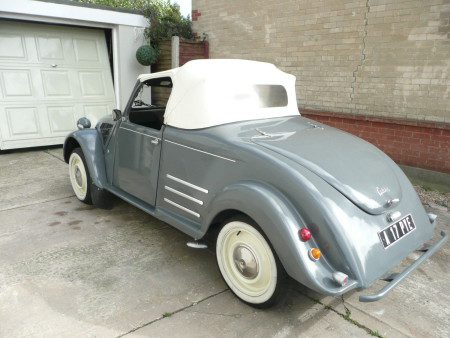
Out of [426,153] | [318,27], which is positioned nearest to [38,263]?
[426,153]

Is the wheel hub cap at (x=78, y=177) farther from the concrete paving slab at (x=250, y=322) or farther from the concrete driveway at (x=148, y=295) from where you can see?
the concrete paving slab at (x=250, y=322)

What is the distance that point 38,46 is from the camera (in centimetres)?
718

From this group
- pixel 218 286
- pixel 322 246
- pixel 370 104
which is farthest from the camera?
pixel 370 104

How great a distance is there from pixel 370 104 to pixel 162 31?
494 centimetres

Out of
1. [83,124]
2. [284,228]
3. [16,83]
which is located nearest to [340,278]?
[284,228]

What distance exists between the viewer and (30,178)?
553 cm

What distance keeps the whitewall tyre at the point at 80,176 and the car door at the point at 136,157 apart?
0.51 m

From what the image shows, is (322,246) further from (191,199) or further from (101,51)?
(101,51)

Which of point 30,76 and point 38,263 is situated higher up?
point 30,76

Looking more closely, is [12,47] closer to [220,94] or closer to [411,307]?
[220,94]

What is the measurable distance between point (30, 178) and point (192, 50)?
4603mm

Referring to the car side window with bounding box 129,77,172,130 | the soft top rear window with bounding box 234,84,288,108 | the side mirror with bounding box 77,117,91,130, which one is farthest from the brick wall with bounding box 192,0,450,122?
the side mirror with bounding box 77,117,91,130

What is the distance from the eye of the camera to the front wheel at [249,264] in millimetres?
2471

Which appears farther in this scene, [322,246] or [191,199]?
[191,199]
